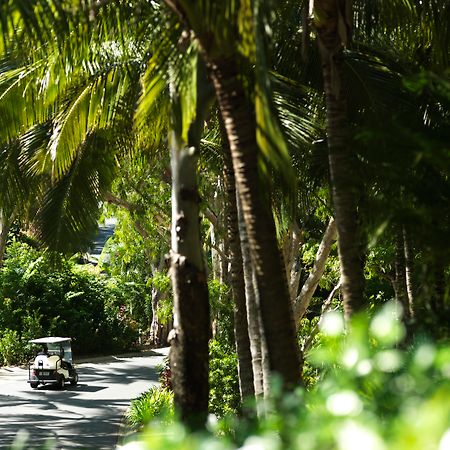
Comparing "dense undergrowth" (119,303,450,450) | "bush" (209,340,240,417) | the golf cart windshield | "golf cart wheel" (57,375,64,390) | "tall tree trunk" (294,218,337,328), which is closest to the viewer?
"dense undergrowth" (119,303,450,450)

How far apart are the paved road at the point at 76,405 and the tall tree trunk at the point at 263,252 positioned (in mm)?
6880

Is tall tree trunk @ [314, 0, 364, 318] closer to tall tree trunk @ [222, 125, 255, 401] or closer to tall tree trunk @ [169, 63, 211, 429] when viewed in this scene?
tall tree trunk @ [169, 63, 211, 429]

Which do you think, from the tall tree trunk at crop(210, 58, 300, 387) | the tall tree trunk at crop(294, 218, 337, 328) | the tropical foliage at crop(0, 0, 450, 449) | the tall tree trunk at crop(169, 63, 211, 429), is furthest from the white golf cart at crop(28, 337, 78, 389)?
the tall tree trunk at crop(210, 58, 300, 387)

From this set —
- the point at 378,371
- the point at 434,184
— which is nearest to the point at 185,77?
the point at 434,184

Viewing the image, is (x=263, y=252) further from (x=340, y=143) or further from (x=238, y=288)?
(x=238, y=288)

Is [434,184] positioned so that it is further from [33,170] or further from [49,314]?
[49,314]

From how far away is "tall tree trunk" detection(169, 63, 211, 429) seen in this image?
7517 millimetres

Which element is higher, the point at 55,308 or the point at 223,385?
the point at 55,308

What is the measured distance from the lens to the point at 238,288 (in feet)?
38.4

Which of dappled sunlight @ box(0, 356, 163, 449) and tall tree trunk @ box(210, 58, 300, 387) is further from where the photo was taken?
dappled sunlight @ box(0, 356, 163, 449)

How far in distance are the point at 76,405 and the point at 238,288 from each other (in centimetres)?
1085

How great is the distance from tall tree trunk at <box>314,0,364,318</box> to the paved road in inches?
228

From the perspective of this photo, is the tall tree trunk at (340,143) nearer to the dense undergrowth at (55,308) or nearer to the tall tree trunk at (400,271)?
the tall tree trunk at (400,271)

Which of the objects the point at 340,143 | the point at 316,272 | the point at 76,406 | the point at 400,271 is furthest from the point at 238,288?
the point at 76,406
